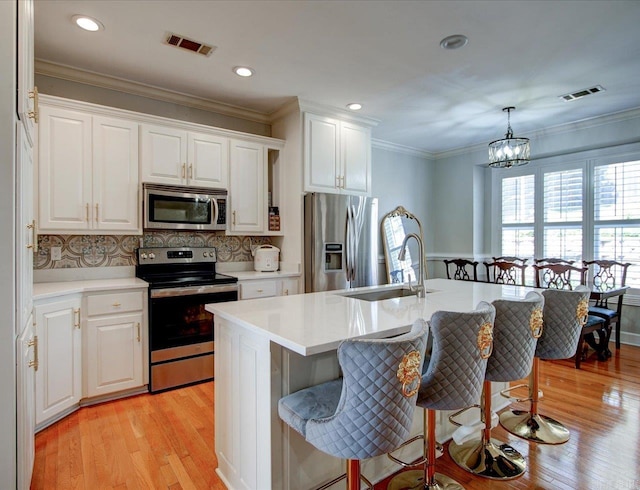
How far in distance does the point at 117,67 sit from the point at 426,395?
11.2ft

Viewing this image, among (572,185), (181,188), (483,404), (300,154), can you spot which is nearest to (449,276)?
(572,185)

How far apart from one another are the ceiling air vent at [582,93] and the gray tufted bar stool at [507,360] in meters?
2.74

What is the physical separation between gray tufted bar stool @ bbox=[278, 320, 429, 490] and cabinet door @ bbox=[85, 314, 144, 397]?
2.20 meters

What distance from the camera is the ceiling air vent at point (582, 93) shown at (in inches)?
136

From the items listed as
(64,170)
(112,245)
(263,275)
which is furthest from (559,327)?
(64,170)

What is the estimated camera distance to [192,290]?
3061 millimetres

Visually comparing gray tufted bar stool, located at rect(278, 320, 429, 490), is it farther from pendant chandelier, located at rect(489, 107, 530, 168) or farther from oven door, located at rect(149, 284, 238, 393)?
pendant chandelier, located at rect(489, 107, 530, 168)

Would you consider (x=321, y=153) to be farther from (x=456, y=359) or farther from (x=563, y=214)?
(x=563, y=214)

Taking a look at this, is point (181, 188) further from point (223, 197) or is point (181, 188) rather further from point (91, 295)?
point (91, 295)

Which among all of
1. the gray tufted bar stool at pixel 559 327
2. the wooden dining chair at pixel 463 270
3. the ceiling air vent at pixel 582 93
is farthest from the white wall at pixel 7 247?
the wooden dining chair at pixel 463 270

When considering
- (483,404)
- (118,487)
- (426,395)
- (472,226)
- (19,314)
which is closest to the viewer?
(19,314)

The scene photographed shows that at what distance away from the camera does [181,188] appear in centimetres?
337

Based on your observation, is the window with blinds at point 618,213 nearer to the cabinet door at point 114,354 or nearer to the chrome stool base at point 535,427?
the chrome stool base at point 535,427

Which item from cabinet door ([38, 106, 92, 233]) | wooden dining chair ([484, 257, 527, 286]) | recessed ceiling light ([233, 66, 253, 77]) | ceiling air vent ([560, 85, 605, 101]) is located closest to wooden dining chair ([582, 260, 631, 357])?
wooden dining chair ([484, 257, 527, 286])
